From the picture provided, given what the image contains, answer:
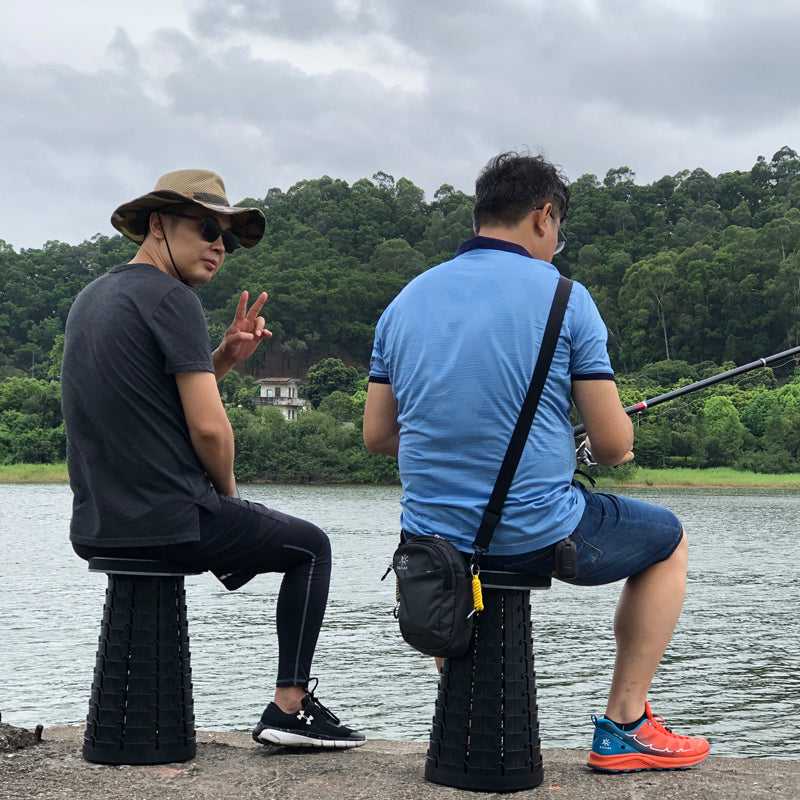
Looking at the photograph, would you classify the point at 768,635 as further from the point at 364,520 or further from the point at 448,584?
the point at 364,520

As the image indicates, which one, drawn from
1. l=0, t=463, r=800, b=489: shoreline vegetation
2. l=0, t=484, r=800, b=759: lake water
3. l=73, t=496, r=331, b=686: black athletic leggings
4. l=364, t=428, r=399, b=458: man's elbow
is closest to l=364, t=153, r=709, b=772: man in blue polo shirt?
l=364, t=428, r=399, b=458: man's elbow

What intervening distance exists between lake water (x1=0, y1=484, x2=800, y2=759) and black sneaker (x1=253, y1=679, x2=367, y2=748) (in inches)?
163

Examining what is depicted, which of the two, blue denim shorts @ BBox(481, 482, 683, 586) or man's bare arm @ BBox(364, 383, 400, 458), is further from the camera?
man's bare arm @ BBox(364, 383, 400, 458)

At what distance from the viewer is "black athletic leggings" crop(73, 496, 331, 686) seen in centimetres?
353

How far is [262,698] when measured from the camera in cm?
948

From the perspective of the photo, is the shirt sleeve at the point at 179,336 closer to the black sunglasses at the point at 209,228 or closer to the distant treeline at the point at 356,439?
the black sunglasses at the point at 209,228

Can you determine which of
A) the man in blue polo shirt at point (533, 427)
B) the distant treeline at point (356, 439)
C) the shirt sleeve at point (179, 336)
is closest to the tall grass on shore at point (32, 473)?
the distant treeline at point (356, 439)

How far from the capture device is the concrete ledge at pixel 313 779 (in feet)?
10.8

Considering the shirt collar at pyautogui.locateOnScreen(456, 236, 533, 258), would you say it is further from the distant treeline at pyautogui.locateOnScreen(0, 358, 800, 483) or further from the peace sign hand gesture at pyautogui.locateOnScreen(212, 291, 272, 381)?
the distant treeline at pyautogui.locateOnScreen(0, 358, 800, 483)

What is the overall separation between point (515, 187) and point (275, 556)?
130 centimetres

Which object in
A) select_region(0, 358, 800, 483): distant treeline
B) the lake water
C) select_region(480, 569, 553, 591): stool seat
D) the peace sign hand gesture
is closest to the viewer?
select_region(480, 569, 553, 591): stool seat

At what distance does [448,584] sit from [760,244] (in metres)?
111

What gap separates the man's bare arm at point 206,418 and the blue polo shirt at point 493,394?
55 centimetres

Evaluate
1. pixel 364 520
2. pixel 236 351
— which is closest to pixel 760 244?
pixel 364 520
